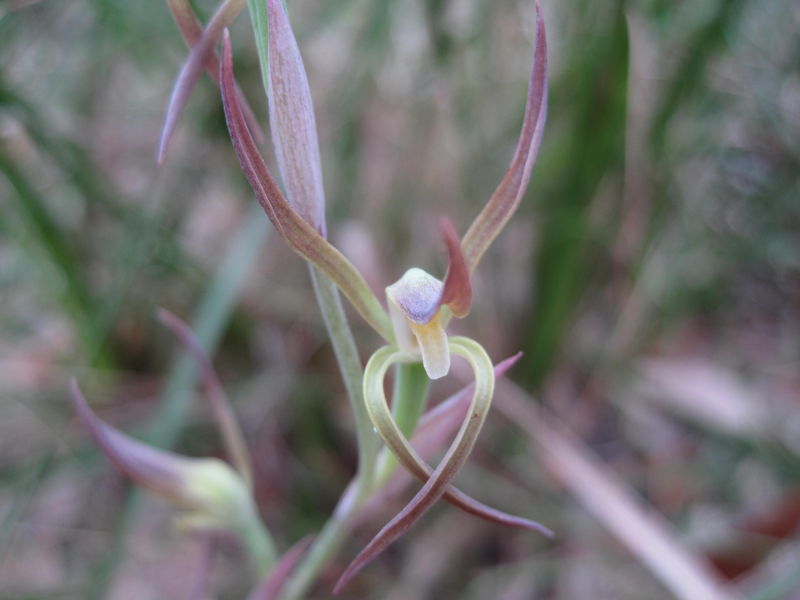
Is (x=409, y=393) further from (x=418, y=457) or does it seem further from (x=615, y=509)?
(x=615, y=509)

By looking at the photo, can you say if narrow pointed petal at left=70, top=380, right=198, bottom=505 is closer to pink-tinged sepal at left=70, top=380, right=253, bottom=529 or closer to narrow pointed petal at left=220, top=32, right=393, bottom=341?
pink-tinged sepal at left=70, top=380, right=253, bottom=529

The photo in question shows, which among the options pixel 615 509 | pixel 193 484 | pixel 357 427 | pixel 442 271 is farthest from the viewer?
pixel 442 271

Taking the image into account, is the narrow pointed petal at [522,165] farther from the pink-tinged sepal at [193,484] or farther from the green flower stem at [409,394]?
the pink-tinged sepal at [193,484]

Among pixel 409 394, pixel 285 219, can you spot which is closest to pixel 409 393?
pixel 409 394

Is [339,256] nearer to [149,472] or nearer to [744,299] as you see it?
[149,472]

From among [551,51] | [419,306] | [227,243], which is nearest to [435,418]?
[419,306]
